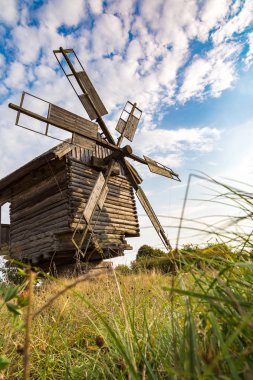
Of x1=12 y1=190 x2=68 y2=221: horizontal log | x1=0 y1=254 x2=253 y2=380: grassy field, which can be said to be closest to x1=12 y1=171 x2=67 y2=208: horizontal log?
x1=12 y1=190 x2=68 y2=221: horizontal log

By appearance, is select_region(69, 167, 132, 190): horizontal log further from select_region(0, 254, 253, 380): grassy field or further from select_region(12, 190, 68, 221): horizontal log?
select_region(0, 254, 253, 380): grassy field

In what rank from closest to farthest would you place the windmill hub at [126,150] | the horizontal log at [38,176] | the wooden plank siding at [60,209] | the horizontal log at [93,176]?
the wooden plank siding at [60,209] → the horizontal log at [93,176] → the horizontal log at [38,176] → the windmill hub at [126,150]

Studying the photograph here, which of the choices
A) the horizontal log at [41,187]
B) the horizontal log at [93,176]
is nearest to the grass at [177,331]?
the horizontal log at [41,187]

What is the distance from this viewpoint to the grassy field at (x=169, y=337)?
2.29 ft

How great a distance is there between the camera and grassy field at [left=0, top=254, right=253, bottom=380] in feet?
2.29

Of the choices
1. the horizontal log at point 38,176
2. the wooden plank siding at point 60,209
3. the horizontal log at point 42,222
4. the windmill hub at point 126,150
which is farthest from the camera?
the windmill hub at point 126,150

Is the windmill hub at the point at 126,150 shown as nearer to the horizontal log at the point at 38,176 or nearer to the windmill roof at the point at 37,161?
the windmill roof at the point at 37,161

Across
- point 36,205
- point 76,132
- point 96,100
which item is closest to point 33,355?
point 76,132

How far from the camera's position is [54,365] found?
1.69 metres

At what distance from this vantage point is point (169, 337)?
1.36 metres

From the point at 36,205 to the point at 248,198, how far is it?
33.2 ft

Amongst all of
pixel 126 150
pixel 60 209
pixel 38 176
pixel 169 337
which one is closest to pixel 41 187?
pixel 38 176

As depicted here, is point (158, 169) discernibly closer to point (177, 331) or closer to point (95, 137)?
point (95, 137)

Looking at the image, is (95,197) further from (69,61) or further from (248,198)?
(248,198)
